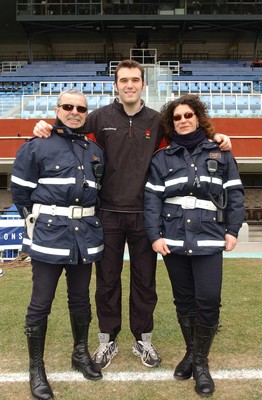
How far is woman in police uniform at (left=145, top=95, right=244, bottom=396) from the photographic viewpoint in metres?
2.86

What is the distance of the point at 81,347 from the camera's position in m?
3.16

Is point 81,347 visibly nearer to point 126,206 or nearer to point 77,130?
point 126,206

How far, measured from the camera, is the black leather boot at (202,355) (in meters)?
2.85

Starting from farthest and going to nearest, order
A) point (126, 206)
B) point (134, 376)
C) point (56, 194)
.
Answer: point (126, 206) → point (134, 376) → point (56, 194)

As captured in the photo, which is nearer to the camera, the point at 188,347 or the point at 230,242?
A: the point at 230,242

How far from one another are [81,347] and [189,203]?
1391 millimetres

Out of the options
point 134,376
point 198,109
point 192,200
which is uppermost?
point 198,109

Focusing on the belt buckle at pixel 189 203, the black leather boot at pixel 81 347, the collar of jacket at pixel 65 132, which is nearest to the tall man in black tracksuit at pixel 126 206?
the black leather boot at pixel 81 347

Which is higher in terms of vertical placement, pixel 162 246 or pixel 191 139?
pixel 191 139

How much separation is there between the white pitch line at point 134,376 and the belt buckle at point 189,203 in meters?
1.28

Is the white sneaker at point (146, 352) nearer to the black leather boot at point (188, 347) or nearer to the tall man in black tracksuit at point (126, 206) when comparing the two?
the tall man in black tracksuit at point (126, 206)

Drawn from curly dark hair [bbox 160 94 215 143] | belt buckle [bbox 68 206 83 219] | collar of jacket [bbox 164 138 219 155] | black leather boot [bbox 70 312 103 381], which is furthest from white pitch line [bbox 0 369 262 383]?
curly dark hair [bbox 160 94 215 143]

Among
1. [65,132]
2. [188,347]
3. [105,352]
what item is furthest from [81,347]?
[65,132]

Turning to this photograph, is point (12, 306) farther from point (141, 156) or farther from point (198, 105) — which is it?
point (198, 105)
